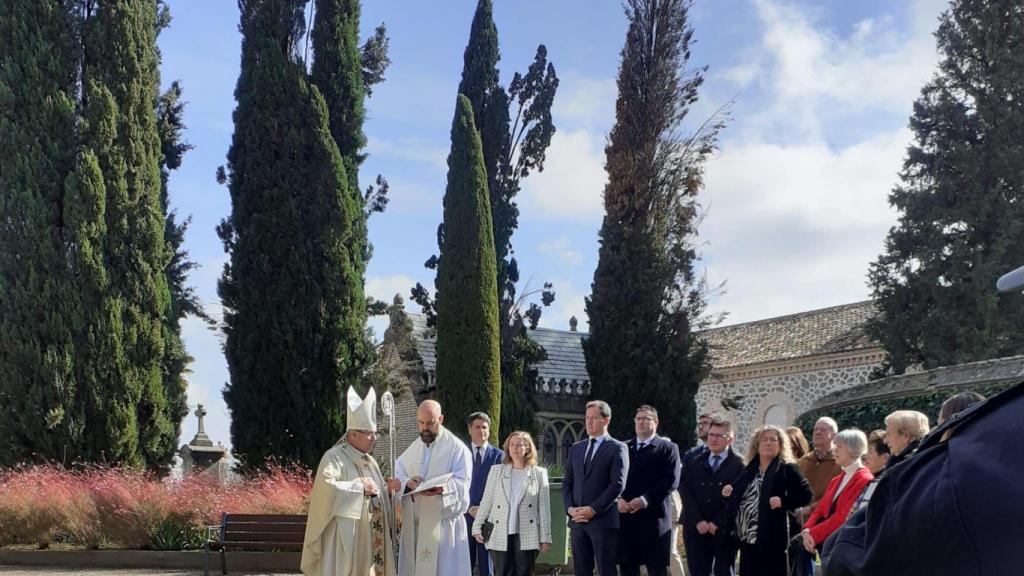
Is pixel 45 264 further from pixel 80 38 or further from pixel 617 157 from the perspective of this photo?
pixel 617 157

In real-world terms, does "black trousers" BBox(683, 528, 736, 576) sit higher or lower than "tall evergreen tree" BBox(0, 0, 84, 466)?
lower

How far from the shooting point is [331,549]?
307 inches

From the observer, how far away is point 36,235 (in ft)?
55.0

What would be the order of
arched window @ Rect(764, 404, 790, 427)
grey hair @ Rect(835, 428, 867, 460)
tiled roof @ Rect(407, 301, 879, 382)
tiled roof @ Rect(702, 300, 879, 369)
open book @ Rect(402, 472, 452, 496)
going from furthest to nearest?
arched window @ Rect(764, 404, 790, 427) → tiled roof @ Rect(702, 300, 879, 369) → tiled roof @ Rect(407, 301, 879, 382) → open book @ Rect(402, 472, 452, 496) → grey hair @ Rect(835, 428, 867, 460)

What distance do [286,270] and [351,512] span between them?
11.1 metres

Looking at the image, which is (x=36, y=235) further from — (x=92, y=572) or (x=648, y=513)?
(x=648, y=513)

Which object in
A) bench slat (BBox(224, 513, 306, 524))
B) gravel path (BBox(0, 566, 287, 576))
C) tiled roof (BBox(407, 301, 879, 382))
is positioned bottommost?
gravel path (BBox(0, 566, 287, 576))

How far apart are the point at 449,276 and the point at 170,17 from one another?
31.8 ft

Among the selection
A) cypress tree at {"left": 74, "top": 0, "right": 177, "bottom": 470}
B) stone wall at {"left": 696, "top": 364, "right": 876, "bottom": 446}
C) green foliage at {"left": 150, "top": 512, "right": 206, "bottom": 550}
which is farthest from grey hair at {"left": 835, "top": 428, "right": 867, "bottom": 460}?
stone wall at {"left": 696, "top": 364, "right": 876, "bottom": 446}

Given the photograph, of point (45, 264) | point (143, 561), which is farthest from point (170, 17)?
point (143, 561)

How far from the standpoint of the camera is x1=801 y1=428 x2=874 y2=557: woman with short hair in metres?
6.82

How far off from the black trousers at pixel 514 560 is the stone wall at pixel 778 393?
65.7ft

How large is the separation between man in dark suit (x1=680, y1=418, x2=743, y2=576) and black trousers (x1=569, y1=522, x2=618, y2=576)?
67cm

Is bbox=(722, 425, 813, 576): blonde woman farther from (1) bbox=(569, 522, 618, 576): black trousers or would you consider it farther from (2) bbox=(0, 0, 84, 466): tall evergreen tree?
(2) bbox=(0, 0, 84, 466): tall evergreen tree
